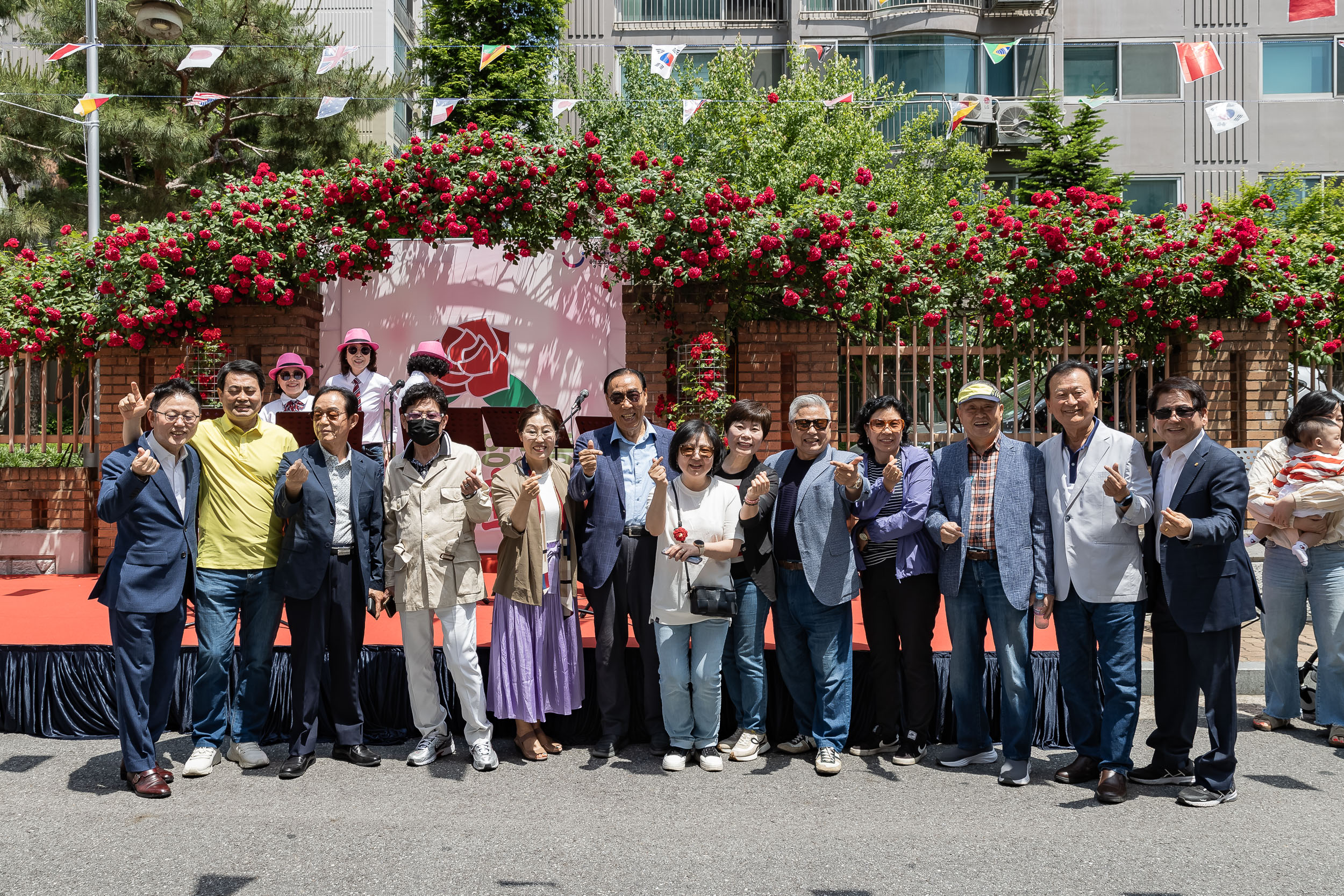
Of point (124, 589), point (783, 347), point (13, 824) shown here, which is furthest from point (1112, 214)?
point (13, 824)

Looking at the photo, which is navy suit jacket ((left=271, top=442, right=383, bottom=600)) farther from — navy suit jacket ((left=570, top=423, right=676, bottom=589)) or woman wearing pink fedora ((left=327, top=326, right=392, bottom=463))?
woman wearing pink fedora ((left=327, top=326, right=392, bottom=463))

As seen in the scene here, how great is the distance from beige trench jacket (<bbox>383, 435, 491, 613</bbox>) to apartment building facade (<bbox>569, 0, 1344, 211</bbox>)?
19178 mm

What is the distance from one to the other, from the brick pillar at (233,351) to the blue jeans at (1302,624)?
7.19 m

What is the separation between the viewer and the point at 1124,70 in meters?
22.7

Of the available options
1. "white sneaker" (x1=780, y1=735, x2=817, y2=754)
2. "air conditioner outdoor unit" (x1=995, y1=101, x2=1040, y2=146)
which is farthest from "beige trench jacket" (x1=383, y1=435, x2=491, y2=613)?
"air conditioner outdoor unit" (x1=995, y1=101, x2=1040, y2=146)

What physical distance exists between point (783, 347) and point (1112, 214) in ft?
9.59

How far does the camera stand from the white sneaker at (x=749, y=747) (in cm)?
496

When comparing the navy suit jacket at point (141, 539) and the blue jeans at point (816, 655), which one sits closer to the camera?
the navy suit jacket at point (141, 539)

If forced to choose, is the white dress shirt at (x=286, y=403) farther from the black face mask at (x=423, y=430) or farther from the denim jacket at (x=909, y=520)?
the denim jacket at (x=909, y=520)

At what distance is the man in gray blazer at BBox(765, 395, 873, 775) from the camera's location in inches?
189

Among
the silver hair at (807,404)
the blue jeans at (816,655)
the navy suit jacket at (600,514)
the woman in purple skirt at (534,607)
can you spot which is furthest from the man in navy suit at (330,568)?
the silver hair at (807,404)

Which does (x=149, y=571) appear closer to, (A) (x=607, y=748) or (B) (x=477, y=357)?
(A) (x=607, y=748)

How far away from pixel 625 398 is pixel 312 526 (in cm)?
158

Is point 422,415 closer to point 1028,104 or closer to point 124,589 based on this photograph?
point 124,589
